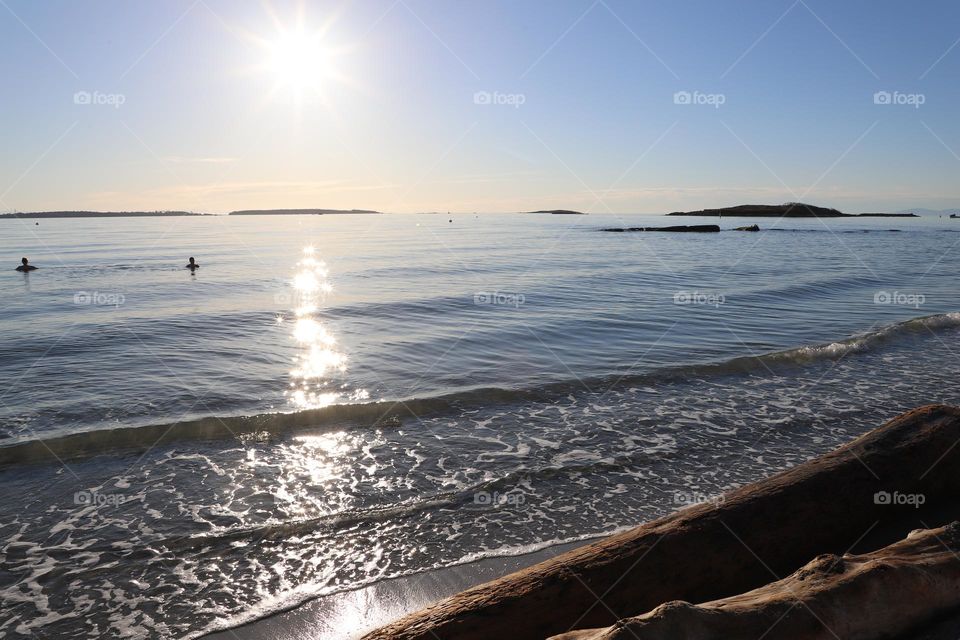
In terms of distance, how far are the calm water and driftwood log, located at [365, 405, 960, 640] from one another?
1866 millimetres

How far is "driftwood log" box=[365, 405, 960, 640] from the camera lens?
3668 millimetres

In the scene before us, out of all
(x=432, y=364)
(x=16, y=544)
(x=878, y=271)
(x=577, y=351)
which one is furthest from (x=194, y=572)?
(x=878, y=271)

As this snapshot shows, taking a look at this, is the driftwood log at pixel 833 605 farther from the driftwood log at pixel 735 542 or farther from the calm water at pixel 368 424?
the calm water at pixel 368 424

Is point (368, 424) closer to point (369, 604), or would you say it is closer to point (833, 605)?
point (369, 604)

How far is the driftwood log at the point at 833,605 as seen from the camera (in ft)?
9.50

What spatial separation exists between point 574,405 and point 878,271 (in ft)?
108

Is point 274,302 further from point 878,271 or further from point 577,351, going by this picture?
point 878,271

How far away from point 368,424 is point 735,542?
6.38 meters

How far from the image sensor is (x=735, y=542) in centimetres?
432

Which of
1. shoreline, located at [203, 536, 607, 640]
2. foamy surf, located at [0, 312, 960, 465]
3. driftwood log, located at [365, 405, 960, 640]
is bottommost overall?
shoreline, located at [203, 536, 607, 640]

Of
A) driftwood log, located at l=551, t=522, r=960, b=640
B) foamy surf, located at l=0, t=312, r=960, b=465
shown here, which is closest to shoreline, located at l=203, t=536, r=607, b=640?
driftwood log, located at l=551, t=522, r=960, b=640

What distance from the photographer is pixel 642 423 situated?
372 inches

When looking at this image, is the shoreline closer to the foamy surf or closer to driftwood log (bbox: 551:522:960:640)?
driftwood log (bbox: 551:522:960:640)

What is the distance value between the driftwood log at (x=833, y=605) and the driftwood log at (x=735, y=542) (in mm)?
736
